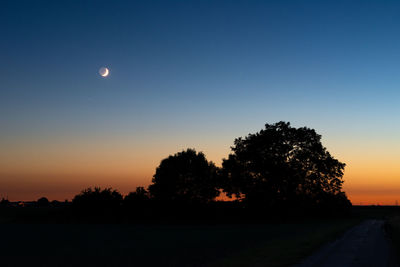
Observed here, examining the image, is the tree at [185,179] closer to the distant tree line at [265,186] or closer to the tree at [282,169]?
the distant tree line at [265,186]

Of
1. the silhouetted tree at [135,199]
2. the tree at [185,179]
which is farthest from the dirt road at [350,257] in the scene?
the tree at [185,179]

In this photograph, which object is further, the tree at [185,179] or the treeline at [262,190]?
the tree at [185,179]

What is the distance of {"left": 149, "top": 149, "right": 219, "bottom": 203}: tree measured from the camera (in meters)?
109

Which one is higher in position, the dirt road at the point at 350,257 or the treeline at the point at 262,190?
the treeline at the point at 262,190

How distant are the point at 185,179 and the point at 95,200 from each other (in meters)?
25.8

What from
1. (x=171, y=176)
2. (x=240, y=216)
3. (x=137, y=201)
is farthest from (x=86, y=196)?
(x=240, y=216)

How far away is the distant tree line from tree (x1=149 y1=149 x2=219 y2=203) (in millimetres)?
13771

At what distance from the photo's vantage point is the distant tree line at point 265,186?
3123 inches

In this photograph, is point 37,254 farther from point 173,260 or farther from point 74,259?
point 173,260

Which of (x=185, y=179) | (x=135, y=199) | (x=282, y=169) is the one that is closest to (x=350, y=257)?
(x=282, y=169)

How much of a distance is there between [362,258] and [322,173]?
57.3m

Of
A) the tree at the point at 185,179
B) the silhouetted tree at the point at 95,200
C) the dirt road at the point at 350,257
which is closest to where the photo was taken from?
the dirt road at the point at 350,257

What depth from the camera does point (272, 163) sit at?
80500mm

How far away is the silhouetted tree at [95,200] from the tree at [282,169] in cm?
2614
